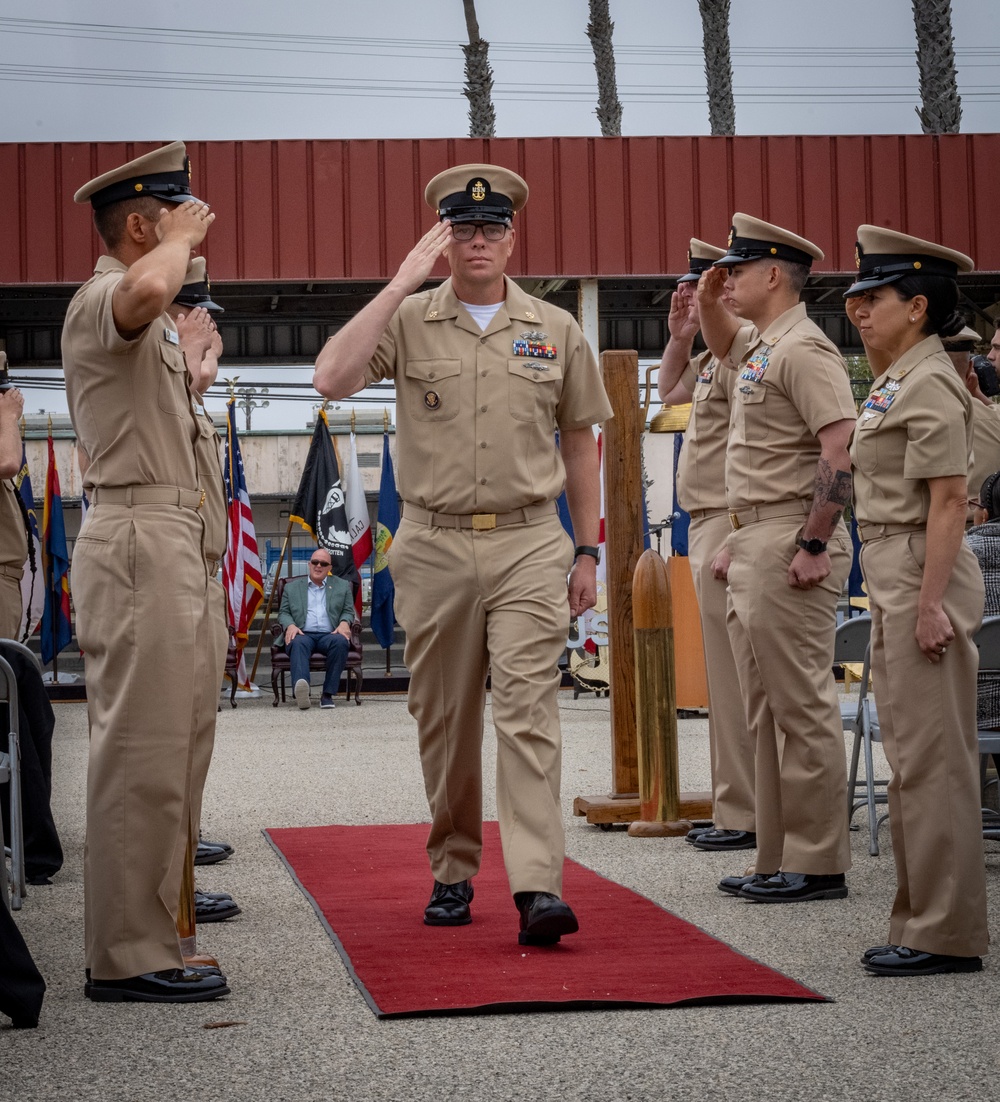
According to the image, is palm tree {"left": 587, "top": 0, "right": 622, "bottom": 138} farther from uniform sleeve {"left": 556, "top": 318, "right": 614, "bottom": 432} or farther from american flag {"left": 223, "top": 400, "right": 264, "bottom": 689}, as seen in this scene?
uniform sleeve {"left": 556, "top": 318, "right": 614, "bottom": 432}

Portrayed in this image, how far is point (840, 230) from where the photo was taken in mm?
18391

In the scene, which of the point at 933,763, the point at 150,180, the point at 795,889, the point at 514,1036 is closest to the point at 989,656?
the point at 795,889

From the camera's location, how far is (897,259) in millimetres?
4160

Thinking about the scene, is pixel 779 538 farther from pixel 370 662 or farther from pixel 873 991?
pixel 370 662

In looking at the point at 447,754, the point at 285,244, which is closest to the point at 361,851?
the point at 447,754

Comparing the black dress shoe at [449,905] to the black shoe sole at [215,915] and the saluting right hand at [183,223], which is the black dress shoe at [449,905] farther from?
the saluting right hand at [183,223]

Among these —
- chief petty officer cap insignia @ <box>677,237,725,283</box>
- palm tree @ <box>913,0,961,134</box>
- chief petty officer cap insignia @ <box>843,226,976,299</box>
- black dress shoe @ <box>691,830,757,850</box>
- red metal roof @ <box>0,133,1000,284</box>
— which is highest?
palm tree @ <box>913,0,961,134</box>

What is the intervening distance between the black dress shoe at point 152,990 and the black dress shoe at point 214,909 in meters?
1.06

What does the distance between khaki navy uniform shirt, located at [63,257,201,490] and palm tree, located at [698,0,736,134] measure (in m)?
26.3

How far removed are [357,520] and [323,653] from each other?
238cm

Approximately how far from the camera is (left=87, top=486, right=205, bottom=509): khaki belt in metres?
3.76

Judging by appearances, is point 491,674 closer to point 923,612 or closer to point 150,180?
point 923,612

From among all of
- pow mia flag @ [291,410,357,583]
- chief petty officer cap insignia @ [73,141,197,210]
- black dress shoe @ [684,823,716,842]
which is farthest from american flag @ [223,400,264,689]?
chief petty officer cap insignia @ [73,141,197,210]

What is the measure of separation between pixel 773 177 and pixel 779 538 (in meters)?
14.1
